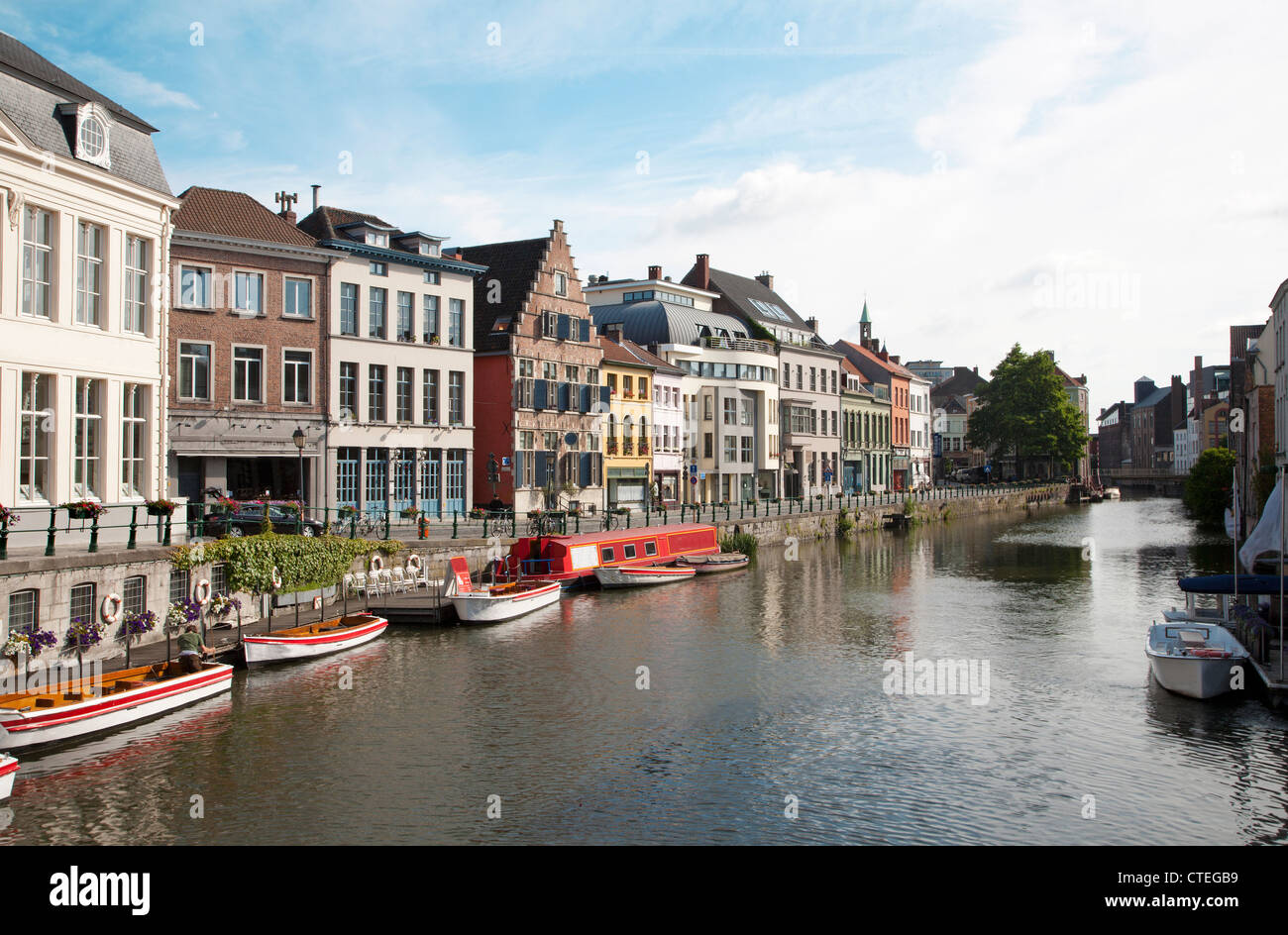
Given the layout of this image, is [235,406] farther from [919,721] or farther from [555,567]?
[919,721]

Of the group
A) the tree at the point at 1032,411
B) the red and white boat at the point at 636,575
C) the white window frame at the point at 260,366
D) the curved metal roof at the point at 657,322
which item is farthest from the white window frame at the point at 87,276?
the tree at the point at 1032,411

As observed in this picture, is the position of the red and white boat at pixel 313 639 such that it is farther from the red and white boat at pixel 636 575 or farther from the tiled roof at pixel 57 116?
the red and white boat at pixel 636 575

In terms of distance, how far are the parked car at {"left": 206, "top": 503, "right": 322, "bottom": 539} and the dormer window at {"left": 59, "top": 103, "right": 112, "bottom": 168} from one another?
922cm

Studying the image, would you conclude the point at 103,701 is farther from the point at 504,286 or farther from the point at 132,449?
the point at 504,286

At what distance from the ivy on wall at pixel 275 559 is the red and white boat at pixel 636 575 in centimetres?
1036

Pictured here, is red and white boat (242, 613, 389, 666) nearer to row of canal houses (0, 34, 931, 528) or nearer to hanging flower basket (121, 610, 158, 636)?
hanging flower basket (121, 610, 158, 636)

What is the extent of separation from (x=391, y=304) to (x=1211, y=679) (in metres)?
33.2

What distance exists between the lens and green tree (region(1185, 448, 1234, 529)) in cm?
6259

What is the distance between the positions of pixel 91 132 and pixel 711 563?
26846 mm

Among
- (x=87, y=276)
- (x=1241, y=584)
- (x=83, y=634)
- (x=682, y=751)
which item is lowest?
(x=682, y=751)

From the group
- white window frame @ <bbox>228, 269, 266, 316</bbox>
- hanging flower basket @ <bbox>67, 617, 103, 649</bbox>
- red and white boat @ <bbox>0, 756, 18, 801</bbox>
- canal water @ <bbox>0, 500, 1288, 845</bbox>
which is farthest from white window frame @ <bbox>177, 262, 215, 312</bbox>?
red and white boat @ <bbox>0, 756, 18, 801</bbox>

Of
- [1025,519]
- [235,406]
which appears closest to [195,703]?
[235,406]

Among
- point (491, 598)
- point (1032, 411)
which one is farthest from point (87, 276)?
point (1032, 411)

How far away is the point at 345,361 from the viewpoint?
41.5 m
